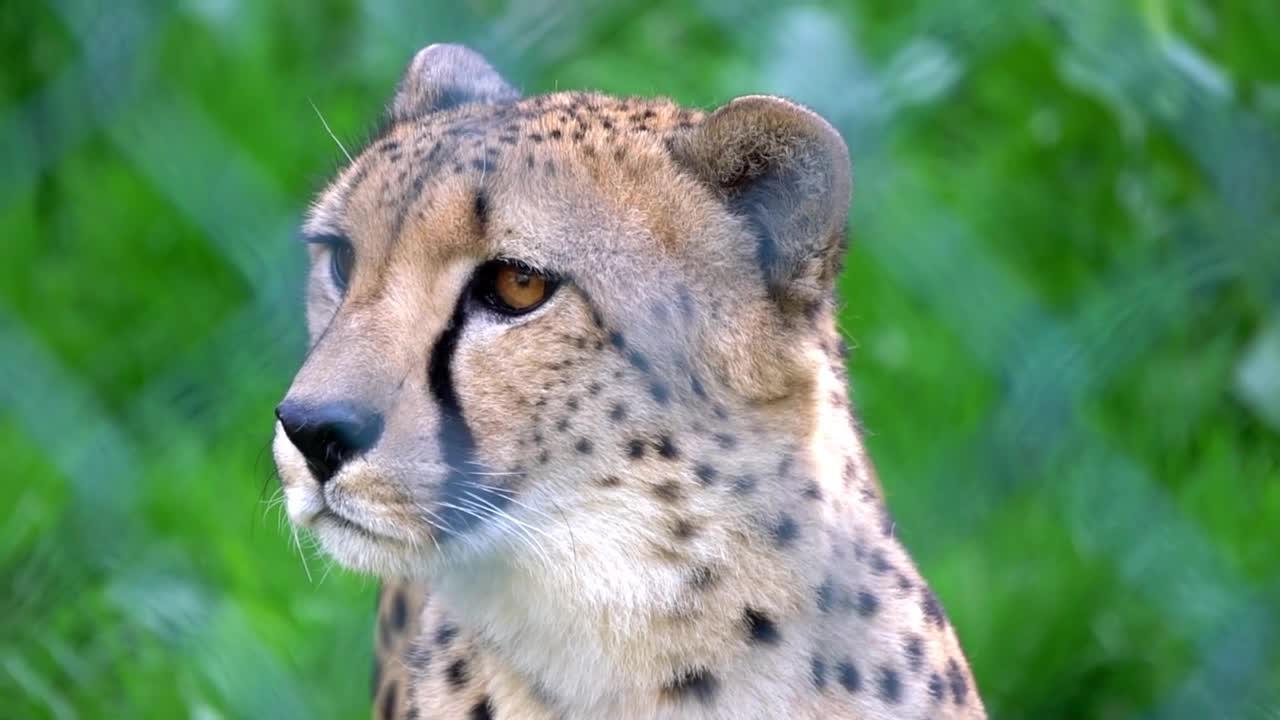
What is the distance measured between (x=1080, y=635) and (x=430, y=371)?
4.71 feet

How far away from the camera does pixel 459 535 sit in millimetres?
1802

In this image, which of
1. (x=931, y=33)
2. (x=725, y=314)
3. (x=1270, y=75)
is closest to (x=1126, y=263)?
(x=1270, y=75)

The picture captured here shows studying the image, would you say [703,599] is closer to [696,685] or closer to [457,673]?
[696,685]

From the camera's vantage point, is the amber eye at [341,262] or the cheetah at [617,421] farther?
the amber eye at [341,262]

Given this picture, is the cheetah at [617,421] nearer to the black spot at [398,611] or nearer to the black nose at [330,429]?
the black nose at [330,429]

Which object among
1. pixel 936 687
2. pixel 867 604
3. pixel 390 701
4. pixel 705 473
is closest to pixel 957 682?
pixel 936 687

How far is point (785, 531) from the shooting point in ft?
6.03

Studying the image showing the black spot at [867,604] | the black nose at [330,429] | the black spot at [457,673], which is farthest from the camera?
the black spot at [457,673]

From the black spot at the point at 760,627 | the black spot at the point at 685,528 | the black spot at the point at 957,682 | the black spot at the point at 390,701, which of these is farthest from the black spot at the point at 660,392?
the black spot at the point at 390,701

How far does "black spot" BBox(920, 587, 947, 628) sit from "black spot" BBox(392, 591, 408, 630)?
2.31 feet

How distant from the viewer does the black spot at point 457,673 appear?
78.5 inches

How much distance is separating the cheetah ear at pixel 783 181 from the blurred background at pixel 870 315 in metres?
0.06

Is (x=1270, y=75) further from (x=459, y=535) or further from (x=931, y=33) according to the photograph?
(x=459, y=535)

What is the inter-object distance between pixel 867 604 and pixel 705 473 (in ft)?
0.75
